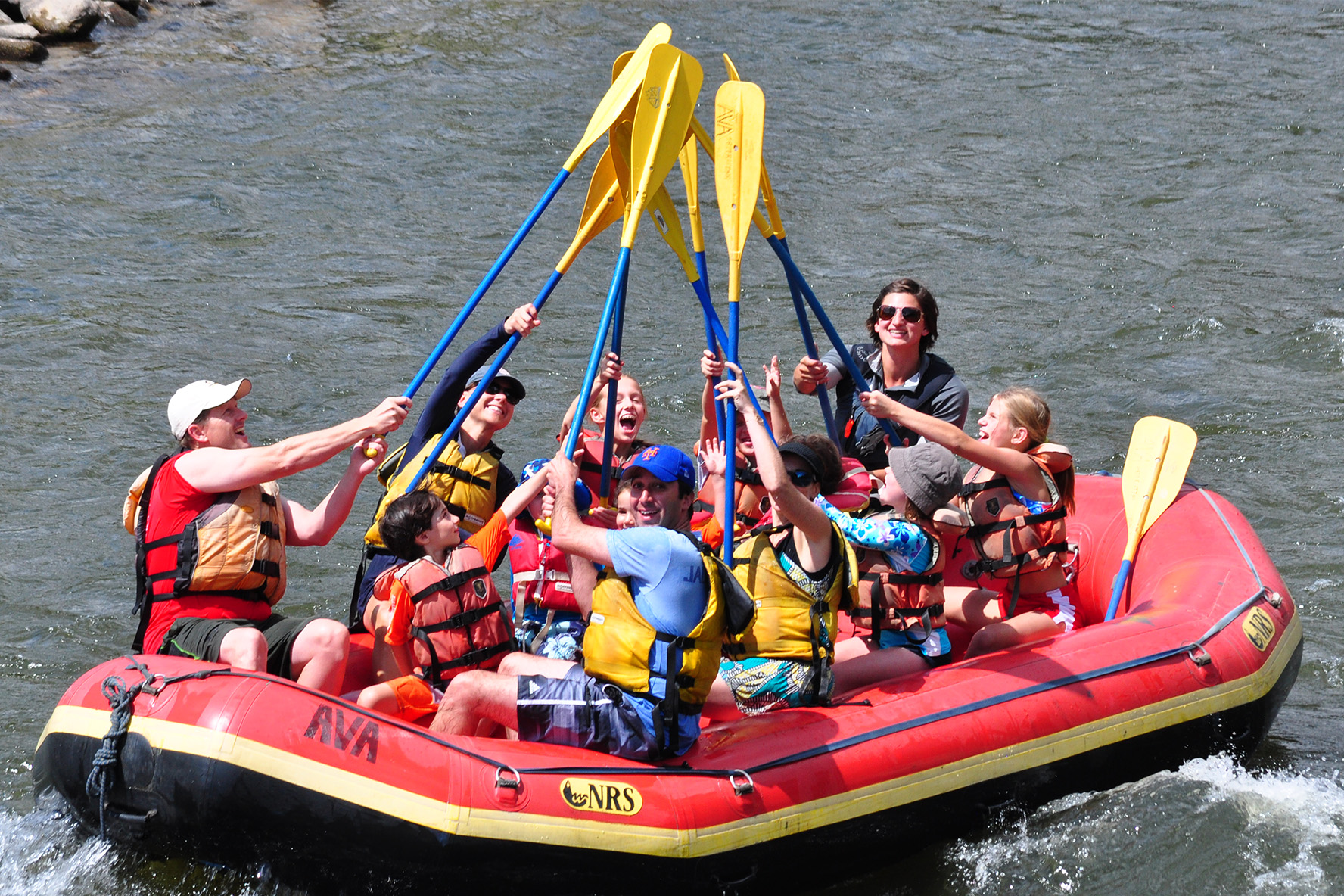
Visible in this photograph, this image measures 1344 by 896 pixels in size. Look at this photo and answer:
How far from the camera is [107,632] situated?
5.56 metres

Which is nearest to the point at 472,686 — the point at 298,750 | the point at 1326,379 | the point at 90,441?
the point at 298,750

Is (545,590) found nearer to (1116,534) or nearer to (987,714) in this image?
(987,714)

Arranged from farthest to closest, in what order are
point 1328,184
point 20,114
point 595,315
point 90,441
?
point 20,114 < point 1328,184 < point 595,315 < point 90,441

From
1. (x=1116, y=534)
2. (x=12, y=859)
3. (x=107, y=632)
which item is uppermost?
(x=1116, y=534)

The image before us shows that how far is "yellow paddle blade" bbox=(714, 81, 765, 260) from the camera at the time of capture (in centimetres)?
398

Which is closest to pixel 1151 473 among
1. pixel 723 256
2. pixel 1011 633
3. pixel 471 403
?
pixel 1011 633

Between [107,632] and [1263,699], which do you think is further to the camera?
[107,632]

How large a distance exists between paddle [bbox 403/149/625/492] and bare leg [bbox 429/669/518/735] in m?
0.87

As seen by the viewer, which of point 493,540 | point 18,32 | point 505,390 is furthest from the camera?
point 18,32

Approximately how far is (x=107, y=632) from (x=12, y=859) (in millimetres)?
2036

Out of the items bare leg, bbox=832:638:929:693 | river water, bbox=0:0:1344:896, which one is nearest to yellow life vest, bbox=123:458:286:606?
river water, bbox=0:0:1344:896

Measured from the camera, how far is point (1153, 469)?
16.1ft

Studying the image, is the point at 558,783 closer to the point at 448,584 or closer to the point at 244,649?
the point at 448,584

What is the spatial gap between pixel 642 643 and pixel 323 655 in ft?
3.13
